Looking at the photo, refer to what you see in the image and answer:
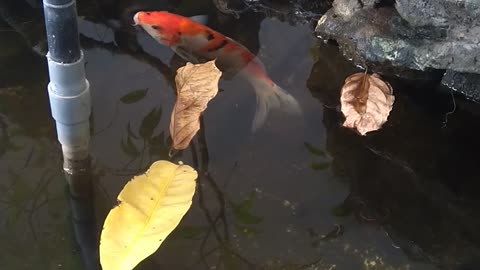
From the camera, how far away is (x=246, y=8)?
2865mm

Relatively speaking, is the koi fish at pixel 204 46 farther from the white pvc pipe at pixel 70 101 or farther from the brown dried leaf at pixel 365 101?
the white pvc pipe at pixel 70 101

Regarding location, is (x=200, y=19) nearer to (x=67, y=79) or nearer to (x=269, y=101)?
(x=269, y=101)

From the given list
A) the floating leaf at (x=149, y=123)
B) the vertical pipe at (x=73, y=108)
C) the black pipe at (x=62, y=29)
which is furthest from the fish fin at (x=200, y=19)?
the black pipe at (x=62, y=29)

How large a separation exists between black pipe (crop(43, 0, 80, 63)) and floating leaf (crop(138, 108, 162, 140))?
64 cm

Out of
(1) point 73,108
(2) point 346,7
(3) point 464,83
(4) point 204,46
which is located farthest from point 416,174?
(1) point 73,108

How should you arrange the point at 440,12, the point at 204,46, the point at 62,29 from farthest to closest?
the point at 204,46
the point at 440,12
the point at 62,29

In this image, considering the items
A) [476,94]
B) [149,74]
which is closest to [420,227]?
[476,94]

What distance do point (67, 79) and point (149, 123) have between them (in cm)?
63

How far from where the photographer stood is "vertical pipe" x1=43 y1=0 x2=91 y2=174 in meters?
1.60

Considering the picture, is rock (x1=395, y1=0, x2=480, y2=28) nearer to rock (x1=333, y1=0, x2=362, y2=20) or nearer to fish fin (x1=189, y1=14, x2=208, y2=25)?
rock (x1=333, y1=0, x2=362, y2=20)

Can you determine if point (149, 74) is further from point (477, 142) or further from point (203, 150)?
point (477, 142)

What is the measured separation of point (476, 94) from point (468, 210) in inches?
21.6

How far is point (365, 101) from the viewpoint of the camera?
7.96ft

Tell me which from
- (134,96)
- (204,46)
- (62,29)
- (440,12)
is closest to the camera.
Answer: (62,29)
